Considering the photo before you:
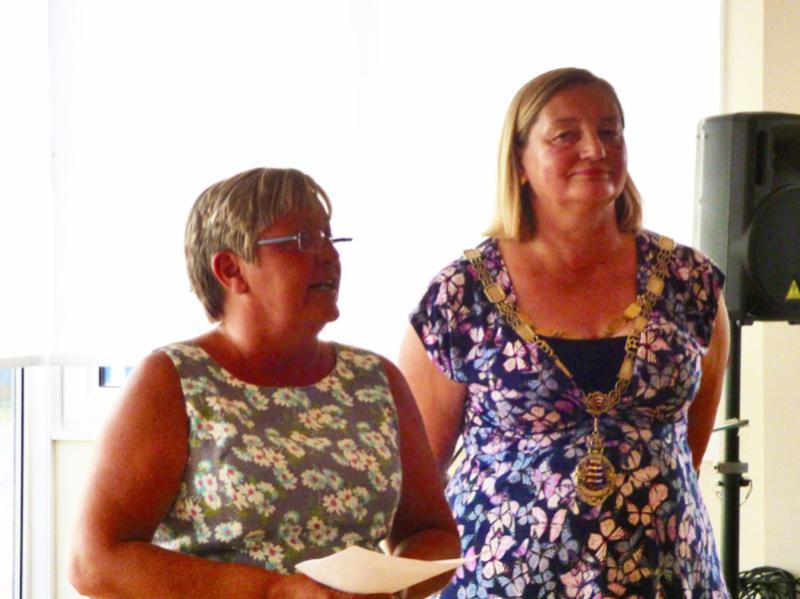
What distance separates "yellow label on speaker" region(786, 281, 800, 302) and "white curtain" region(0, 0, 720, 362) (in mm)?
535

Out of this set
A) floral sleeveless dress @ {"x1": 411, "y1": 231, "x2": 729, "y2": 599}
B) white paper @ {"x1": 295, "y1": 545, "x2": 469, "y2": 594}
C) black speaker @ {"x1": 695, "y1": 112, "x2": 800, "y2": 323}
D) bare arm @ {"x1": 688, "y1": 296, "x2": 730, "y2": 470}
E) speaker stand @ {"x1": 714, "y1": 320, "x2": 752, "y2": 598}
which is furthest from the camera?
speaker stand @ {"x1": 714, "y1": 320, "x2": 752, "y2": 598}

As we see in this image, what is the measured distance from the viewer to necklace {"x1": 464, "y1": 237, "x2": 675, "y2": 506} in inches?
78.3

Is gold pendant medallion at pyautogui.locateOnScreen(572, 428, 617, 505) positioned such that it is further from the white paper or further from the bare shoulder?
the bare shoulder

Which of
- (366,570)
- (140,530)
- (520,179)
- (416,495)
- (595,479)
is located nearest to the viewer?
(366,570)

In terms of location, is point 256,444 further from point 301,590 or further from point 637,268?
point 637,268

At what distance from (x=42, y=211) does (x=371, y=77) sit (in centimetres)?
98

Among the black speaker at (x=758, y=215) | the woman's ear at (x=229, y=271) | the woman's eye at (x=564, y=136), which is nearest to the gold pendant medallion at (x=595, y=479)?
the woman's eye at (x=564, y=136)

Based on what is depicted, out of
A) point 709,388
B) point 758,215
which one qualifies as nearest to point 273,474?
point 709,388

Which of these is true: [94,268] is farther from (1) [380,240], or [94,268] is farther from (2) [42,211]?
(1) [380,240]

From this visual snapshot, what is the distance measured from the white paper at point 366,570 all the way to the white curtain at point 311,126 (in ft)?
5.35

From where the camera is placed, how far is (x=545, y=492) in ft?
6.58

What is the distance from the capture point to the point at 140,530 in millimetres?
1511

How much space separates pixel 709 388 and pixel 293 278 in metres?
1.07

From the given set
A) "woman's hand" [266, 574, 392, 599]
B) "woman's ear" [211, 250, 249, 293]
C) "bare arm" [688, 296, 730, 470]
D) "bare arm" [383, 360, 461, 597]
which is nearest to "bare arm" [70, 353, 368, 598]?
"woman's hand" [266, 574, 392, 599]
